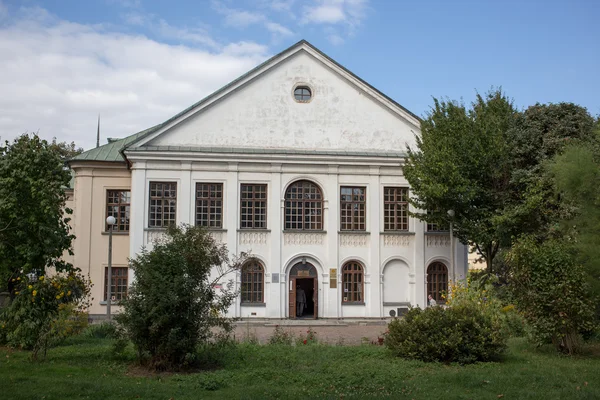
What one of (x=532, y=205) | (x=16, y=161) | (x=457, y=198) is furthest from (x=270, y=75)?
(x=16, y=161)

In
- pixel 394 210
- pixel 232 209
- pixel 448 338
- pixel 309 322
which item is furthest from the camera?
pixel 394 210

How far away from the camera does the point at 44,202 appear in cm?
1597

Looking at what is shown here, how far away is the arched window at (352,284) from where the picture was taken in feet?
107

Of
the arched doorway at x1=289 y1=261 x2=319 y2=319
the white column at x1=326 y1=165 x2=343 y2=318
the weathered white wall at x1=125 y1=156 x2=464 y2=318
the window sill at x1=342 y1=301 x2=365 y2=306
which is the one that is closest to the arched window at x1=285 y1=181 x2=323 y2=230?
the weathered white wall at x1=125 y1=156 x2=464 y2=318

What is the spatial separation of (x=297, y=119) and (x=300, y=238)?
5.96m

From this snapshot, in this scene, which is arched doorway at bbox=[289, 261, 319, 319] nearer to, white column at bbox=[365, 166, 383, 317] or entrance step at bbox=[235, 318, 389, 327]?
entrance step at bbox=[235, 318, 389, 327]

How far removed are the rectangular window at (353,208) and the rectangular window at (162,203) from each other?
828cm

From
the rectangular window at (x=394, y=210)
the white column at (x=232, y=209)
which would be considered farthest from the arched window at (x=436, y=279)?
the white column at (x=232, y=209)

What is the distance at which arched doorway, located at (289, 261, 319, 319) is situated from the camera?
32.1 metres

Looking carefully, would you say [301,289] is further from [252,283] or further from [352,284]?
[252,283]

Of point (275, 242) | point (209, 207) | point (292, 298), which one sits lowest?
point (292, 298)

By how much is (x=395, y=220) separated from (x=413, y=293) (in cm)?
374

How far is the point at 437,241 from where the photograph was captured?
33.5 metres

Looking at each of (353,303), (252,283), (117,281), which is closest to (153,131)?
(117,281)
